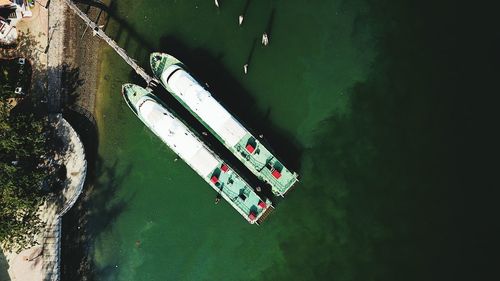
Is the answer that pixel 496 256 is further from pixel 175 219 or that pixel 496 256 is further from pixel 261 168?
pixel 175 219

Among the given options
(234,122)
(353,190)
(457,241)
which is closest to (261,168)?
(234,122)

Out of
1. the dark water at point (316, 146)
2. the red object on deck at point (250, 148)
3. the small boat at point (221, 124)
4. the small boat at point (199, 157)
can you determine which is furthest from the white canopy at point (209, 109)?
the dark water at point (316, 146)

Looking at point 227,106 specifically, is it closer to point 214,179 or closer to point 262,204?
point 214,179

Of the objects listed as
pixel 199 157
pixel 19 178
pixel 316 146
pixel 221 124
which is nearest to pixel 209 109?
pixel 221 124

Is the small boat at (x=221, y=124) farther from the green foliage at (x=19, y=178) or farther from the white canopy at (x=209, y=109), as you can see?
the green foliage at (x=19, y=178)

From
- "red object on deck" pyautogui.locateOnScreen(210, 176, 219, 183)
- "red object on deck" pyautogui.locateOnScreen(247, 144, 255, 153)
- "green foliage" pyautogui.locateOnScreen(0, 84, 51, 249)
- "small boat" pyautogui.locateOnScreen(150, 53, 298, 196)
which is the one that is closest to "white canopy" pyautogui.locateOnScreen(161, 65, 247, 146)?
"small boat" pyautogui.locateOnScreen(150, 53, 298, 196)
